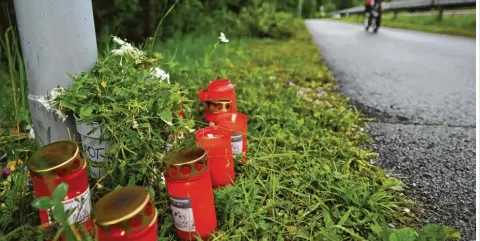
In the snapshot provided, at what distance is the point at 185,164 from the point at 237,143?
47 cm

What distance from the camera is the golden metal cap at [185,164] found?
39.0 inches

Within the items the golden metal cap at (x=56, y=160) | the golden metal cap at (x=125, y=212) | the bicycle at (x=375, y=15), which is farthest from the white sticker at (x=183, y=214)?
the bicycle at (x=375, y=15)

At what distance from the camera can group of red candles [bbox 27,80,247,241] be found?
0.82m

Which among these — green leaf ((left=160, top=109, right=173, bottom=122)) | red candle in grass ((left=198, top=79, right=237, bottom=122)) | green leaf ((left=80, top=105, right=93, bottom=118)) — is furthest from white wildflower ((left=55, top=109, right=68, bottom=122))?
red candle in grass ((left=198, top=79, right=237, bottom=122))

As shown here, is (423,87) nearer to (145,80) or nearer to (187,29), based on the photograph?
(145,80)

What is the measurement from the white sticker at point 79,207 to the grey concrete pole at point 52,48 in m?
0.39

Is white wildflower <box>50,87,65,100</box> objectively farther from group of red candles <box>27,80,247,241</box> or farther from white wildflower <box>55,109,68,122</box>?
group of red candles <box>27,80,247,241</box>

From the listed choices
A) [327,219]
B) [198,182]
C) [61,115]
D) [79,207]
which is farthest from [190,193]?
[61,115]

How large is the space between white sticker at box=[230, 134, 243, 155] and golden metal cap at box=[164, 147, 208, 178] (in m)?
0.37

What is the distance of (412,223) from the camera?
45.9 inches

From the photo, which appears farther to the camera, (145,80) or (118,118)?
(145,80)

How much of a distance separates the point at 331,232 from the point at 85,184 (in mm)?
697

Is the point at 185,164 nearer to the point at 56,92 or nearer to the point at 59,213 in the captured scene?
the point at 59,213

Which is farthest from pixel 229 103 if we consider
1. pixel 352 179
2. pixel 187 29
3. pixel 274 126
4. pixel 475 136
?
pixel 187 29
